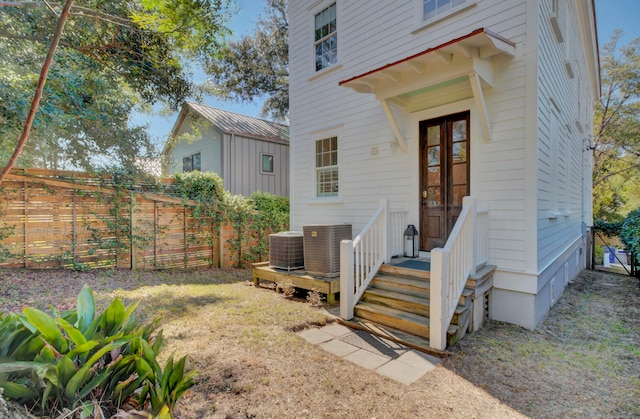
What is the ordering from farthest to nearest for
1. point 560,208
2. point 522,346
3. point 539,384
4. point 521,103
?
point 560,208 → point 521,103 → point 522,346 → point 539,384

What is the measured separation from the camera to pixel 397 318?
3.66m

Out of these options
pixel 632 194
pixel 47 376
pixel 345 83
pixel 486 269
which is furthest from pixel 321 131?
pixel 632 194

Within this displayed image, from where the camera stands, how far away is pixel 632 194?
22859mm

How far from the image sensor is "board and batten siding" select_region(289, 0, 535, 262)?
4023mm

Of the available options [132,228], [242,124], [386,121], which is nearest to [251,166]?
[242,124]

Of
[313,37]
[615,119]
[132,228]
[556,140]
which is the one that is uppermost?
[615,119]

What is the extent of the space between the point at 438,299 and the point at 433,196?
2214 millimetres

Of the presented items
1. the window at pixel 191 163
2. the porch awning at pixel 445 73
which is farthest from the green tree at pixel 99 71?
the window at pixel 191 163

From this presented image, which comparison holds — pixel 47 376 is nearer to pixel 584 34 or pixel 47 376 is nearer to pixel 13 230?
pixel 13 230

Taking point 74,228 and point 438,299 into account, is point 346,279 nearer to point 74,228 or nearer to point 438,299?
point 438,299

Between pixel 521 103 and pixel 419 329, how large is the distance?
10.6 feet

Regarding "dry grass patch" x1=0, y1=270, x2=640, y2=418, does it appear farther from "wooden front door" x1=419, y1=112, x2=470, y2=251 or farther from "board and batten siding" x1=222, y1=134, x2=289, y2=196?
"board and batten siding" x1=222, y1=134, x2=289, y2=196

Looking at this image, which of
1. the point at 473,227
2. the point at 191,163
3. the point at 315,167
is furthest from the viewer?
the point at 191,163

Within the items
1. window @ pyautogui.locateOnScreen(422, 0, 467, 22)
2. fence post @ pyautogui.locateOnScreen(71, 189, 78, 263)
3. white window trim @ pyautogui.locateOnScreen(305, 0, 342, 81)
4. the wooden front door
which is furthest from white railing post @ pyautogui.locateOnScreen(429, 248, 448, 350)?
fence post @ pyautogui.locateOnScreen(71, 189, 78, 263)
